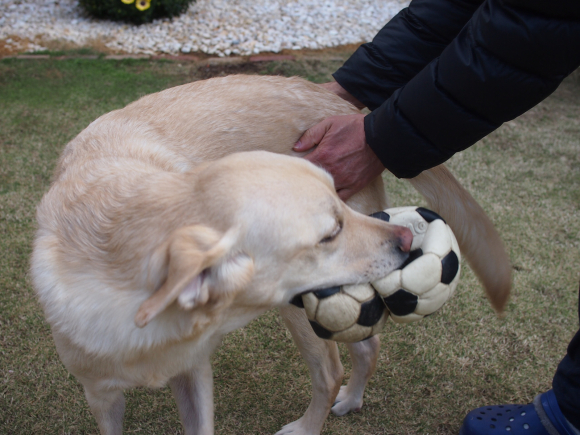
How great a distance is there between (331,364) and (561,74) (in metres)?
1.75

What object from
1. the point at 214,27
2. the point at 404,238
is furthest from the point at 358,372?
the point at 214,27

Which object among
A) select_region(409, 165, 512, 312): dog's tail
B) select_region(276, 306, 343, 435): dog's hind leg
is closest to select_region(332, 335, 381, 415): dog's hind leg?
select_region(276, 306, 343, 435): dog's hind leg

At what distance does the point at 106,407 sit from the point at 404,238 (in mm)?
1504

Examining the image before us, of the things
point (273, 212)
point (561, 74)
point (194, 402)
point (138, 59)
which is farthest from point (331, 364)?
point (138, 59)

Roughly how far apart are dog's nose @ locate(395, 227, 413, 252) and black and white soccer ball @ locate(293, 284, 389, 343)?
0.69ft

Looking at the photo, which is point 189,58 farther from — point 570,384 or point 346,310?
point 570,384

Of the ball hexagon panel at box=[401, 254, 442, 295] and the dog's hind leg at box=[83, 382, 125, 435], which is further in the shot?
the dog's hind leg at box=[83, 382, 125, 435]

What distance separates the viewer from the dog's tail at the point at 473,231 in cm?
249

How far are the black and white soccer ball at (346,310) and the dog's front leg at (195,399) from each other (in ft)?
2.38

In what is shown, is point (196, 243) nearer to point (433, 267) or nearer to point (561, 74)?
point (433, 267)

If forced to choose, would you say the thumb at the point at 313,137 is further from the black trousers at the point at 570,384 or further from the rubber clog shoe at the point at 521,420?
the rubber clog shoe at the point at 521,420

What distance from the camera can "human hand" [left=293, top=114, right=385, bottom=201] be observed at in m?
2.37

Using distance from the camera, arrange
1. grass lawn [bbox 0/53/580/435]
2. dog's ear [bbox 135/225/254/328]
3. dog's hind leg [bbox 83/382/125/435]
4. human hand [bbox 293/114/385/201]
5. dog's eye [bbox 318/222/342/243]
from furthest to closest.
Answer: grass lawn [bbox 0/53/580/435] → human hand [bbox 293/114/385/201] → dog's hind leg [bbox 83/382/125/435] → dog's eye [bbox 318/222/342/243] → dog's ear [bbox 135/225/254/328]

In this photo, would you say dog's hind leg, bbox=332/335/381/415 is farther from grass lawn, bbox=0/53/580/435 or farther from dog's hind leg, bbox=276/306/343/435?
dog's hind leg, bbox=276/306/343/435
